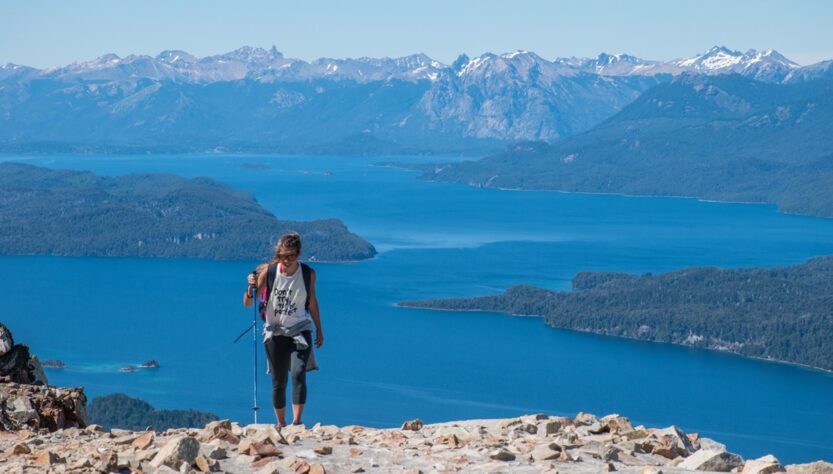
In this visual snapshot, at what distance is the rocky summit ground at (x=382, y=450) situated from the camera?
9.19 m

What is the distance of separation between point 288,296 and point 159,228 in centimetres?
15067

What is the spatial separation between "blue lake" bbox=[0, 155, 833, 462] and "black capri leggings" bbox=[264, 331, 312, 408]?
4507 centimetres

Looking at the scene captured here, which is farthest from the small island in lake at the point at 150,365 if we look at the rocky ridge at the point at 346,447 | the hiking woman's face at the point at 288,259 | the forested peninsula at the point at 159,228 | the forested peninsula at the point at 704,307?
A: the hiking woman's face at the point at 288,259

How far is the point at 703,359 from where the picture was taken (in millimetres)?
89188

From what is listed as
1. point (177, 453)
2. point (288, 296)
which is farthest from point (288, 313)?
point (177, 453)

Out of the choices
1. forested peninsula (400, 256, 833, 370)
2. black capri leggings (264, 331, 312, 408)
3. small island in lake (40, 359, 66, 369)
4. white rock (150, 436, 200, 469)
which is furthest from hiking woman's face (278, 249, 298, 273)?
forested peninsula (400, 256, 833, 370)

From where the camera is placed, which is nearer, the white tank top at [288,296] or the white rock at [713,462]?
the white rock at [713,462]

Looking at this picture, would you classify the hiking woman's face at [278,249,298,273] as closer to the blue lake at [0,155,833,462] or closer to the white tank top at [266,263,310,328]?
the white tank top at [266,263,310,328]

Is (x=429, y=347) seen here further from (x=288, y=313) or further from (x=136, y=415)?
(x=288, y=313)

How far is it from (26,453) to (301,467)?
2095 mm

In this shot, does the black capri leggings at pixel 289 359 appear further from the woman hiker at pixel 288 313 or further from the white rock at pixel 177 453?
the white rock at pixel 177 453

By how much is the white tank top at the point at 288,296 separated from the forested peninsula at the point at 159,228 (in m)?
126

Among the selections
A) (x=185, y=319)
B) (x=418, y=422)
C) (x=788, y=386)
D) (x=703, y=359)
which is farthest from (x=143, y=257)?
(x=418, y=422)

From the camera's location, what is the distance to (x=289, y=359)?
12195 mm
